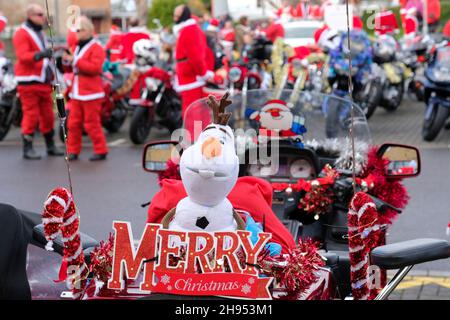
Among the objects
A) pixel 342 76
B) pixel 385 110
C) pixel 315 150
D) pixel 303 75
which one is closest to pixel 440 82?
pixel 342 76

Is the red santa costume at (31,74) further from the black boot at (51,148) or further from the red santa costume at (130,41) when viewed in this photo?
the red santa costume at (130,41)

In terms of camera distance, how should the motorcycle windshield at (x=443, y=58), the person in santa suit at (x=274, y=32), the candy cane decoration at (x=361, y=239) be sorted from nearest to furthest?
the candy cane decoration at (x=361, y=239) < the motorcycle windshield at (x=443, y=58) < the person in santa suit at (x=274, y=32)

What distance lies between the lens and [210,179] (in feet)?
10.9

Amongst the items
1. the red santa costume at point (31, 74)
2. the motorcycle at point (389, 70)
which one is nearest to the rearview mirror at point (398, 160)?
the red santa costume at point (31, 74)

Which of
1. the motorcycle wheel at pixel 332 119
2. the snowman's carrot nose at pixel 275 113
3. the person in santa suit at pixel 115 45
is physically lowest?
the person in santa suit at pixel 115 45

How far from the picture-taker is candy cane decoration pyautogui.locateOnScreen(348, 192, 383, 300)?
3.19 meters

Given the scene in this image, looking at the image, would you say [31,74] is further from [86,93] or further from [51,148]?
[51,148]

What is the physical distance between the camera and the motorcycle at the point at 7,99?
1316 centimetres

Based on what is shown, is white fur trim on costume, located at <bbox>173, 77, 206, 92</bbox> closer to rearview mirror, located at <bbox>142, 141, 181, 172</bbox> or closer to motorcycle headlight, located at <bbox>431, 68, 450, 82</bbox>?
motorcycle headlight, located at <bbox>431, 68, 450, 82</bbox>

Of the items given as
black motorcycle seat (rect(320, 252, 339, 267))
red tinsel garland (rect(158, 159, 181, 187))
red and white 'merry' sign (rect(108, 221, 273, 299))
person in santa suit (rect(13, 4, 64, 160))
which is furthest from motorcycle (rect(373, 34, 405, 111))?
red and white 'merry' sign (rect(108, 221, 273, 299))

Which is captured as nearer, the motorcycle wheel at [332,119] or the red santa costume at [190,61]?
the motorcycle wheel at [332,119]

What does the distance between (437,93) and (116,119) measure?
470 cm

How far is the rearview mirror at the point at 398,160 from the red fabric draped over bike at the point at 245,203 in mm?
1508

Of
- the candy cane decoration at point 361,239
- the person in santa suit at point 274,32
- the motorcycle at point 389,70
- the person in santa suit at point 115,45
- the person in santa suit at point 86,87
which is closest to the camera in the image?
the candy cane decoration at point 361,239
